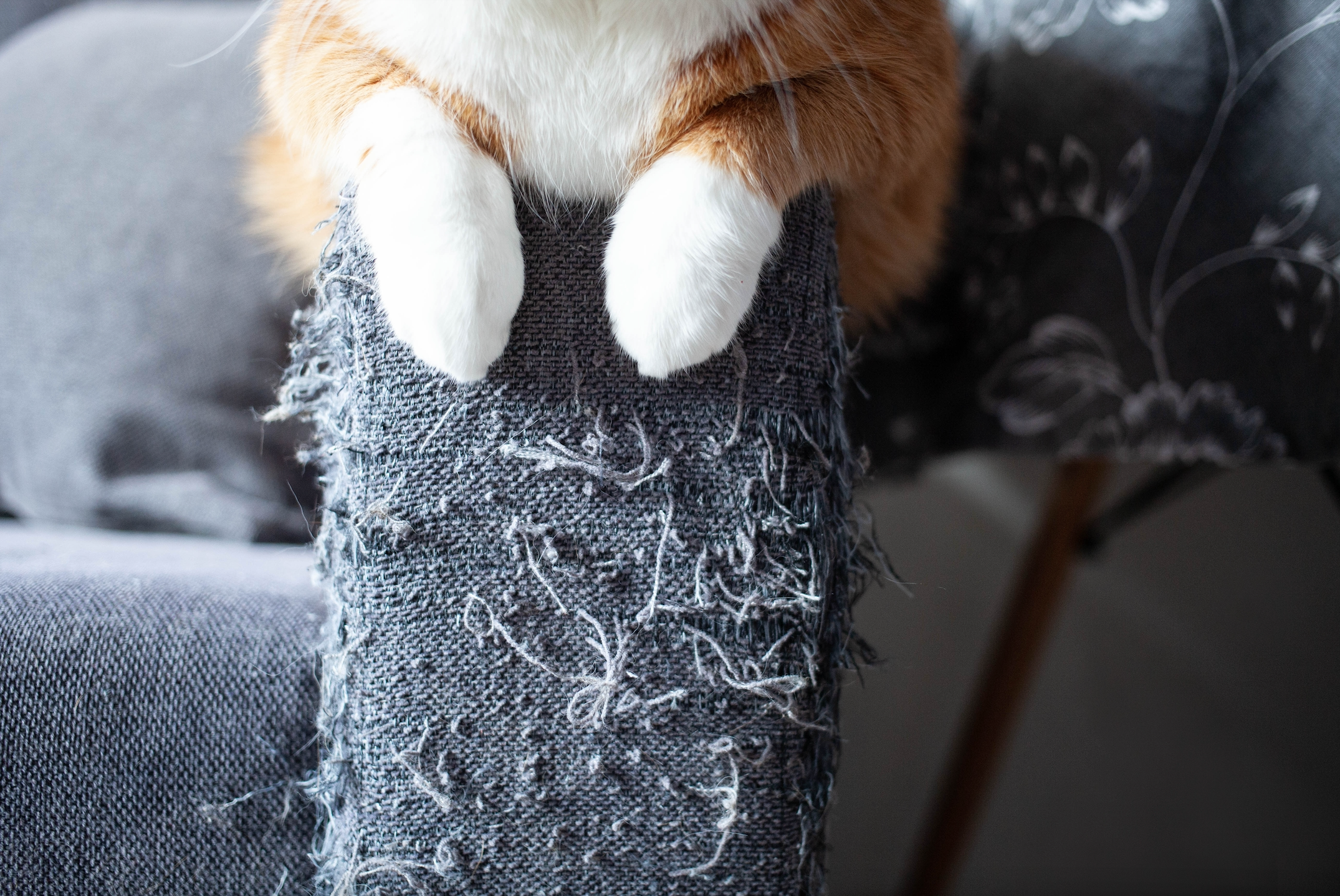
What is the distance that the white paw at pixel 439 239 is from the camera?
46 centimetres

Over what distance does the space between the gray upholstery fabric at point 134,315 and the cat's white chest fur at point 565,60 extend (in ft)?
1.44

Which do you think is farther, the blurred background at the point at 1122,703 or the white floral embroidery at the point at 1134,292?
the blurred background at the point at 1122,703

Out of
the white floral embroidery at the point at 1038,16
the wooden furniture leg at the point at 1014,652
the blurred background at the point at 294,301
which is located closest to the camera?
the blurred background at the point at 294,301

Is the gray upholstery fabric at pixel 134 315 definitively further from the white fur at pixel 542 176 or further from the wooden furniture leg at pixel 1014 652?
the wooden furniture leg at pixel 1014 652

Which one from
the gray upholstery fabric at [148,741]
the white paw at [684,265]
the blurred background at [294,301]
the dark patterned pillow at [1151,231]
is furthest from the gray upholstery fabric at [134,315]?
the dark patterned pillow at [1151,231]

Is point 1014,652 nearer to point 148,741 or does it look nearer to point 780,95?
point 780,95

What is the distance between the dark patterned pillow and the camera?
702 millimetres

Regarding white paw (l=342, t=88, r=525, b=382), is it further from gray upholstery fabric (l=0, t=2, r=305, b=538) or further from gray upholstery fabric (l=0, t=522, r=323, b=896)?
gray upholstery fabric (l=0, t=2, r=305, b=538)

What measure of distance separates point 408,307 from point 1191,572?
1.49 metres

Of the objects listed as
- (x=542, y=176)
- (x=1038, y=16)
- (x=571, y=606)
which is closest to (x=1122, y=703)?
(x=1038, y=16)

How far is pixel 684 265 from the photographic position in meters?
0.47

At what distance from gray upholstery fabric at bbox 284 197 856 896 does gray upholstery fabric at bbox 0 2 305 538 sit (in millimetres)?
388

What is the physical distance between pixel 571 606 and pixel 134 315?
25.3 inches

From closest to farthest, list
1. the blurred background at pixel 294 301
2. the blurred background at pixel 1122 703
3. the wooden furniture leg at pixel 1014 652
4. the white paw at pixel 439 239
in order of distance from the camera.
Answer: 1. the white paw at pixel 439 239
2. the blurred background at pixel 294 301
3. the wooden furniture leg at pixel 1014 652
4. the blurred background at pixel 1122 703
